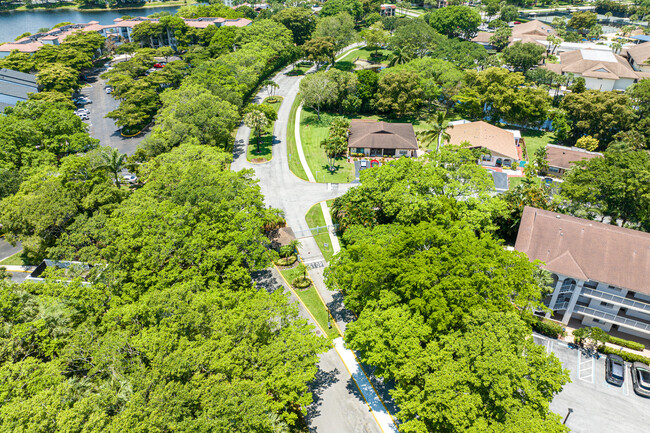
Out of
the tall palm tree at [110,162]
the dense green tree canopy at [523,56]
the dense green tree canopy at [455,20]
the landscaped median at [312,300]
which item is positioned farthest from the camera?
the dense green tree canopy at [455,20]

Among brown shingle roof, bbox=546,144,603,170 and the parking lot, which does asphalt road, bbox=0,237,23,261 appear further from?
brown shingle roof, bbox=546,144,603,170

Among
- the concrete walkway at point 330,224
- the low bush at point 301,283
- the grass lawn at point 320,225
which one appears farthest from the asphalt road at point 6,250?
the concrete walkway at point 330,224

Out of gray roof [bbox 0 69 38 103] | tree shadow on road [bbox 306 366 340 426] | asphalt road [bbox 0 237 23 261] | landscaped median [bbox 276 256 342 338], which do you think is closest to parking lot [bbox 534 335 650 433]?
tree shadow on road [bbox 306 366 340 426]

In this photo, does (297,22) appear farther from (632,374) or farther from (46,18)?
(46,18)

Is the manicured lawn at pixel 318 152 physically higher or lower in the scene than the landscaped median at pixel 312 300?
higher

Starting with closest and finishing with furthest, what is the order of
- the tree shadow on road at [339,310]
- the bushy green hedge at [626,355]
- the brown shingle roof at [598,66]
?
the bushy green hedge at [626,355], the tree shadow on road at [339,310], the brown shingle roof at [598,66]

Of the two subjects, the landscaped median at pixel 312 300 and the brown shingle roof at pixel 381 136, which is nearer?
the landscaped median at pixel 312 300

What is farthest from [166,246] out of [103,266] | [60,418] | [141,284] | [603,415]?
[603,415]

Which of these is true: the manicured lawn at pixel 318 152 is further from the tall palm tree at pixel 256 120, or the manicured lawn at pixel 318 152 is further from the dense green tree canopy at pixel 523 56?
the dense green tree canopy at pixel 523 56
